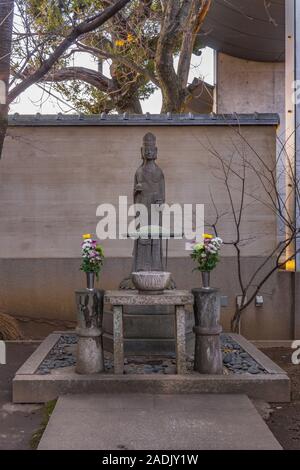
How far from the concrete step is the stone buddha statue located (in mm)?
2224

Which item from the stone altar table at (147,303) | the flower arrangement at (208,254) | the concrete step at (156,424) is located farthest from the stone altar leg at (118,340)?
the flower arrangement at (208,254)

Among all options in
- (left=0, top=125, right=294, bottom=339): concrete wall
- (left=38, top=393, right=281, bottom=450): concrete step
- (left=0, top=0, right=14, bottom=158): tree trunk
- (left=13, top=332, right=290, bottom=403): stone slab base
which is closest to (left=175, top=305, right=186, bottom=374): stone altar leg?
(left=13, top=332, right=290, bottom=403): stone slab base

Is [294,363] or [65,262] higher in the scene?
[65,262]

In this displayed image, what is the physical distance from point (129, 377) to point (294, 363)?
3.08 metres

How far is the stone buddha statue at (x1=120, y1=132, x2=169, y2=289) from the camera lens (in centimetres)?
688

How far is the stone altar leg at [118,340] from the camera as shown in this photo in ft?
17.6

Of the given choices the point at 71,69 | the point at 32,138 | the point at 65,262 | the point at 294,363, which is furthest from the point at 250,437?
the point at 71,69

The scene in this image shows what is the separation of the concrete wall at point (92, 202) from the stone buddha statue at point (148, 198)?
1.79 metres

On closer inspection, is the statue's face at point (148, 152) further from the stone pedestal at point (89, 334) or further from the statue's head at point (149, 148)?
the stone pedestal at point (89, 334)

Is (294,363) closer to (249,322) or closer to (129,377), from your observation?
(249,322)

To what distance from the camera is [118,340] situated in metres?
5.36

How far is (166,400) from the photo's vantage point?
193 inches
